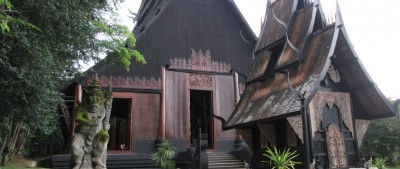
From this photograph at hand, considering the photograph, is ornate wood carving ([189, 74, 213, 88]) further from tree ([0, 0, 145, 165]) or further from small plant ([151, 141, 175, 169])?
tree ([0, 0, 145, 165])

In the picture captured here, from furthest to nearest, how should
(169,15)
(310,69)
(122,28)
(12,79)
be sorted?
(169,15) → (122,28) → (12,79) → (310,69)

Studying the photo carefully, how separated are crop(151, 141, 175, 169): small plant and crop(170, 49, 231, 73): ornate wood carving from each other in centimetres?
312

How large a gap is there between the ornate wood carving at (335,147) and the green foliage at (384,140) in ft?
43.2

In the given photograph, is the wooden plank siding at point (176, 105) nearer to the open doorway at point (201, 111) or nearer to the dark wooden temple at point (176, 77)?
the dark wooden temple at point (176, 77)

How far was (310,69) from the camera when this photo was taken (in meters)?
5.96

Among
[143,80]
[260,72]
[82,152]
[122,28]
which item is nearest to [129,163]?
[143,80]

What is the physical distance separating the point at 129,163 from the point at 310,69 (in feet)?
26.0

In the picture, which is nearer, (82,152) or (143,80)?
(82,152)

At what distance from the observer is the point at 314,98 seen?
18.9ft

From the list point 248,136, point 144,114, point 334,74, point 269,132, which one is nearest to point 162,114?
point 144,114

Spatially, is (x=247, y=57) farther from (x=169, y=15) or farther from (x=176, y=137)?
(x=176, y=137)

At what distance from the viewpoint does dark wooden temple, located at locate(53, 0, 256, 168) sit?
12.5m

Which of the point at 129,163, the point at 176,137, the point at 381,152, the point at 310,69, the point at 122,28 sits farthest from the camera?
the point at 381,152

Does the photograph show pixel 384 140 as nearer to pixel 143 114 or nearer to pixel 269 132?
pixel 143 114
